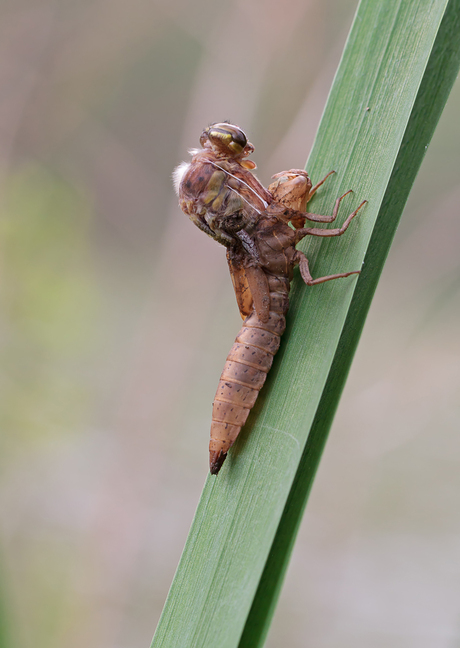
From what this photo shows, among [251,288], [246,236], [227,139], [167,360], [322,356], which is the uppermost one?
[227,139]

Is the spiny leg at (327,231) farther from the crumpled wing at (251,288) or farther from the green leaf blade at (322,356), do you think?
the crumpled wing at (251,288)

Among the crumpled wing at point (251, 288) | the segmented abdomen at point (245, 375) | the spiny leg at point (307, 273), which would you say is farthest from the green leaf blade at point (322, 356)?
the crumpled wing at point (251, 288)

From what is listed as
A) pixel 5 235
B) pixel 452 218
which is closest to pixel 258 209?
pixel 452 218

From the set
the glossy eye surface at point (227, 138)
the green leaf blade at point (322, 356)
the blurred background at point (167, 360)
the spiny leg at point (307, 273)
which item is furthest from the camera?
the blurred background at point (167, 360)

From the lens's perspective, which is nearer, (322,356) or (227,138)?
(322,356)

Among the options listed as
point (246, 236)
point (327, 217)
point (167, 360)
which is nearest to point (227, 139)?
point (246, 236)

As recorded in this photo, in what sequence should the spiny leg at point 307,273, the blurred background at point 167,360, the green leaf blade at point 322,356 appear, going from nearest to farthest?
the green leaf blade at point 322,356
the spiny leg at point 307,273
the blurred background at point 167,360

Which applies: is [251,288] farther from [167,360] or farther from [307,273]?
[167,360]
